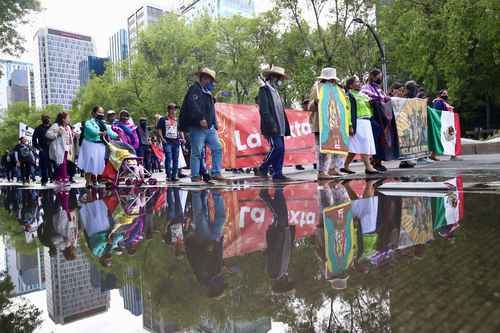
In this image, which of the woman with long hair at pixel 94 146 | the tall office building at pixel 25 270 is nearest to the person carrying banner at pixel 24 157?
the woman with long hair at pixel 94 146

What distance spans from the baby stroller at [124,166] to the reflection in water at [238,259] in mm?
4612

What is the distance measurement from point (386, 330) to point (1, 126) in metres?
97.9

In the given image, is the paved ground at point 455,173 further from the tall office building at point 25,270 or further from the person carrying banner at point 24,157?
the person carrying banner at point 24,157

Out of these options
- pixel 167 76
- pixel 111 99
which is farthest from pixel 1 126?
pixel 167 76

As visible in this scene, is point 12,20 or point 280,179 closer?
point 280,179

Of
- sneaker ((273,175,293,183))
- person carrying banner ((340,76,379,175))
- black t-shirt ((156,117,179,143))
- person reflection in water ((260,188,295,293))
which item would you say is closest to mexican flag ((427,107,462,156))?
person carrying banner ((340,76,379,175))

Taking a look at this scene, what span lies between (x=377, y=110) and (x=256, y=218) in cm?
617

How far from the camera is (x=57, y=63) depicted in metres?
177

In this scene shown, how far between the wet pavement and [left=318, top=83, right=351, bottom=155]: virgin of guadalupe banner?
12.7 feet

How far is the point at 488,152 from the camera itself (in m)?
15.8

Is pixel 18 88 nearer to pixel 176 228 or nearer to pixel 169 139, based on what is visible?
pixel 169 139

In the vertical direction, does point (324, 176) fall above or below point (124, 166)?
below

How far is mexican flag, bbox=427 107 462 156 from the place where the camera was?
12.4 metres

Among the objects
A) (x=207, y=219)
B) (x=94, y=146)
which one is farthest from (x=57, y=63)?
(x=207, y=219)
